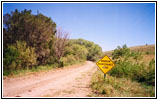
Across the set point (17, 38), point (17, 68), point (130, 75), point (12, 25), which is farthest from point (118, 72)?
point (12, 25)

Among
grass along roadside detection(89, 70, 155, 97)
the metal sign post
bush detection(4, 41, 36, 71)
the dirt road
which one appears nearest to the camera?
the dirt road

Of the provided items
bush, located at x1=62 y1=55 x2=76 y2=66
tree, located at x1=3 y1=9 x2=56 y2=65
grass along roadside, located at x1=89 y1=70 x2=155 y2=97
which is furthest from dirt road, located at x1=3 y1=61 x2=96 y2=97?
bush, located at x1=62 y1=55 x2=76 y2=66

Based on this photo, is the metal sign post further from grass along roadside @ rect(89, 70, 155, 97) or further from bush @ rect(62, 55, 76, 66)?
bush @ rect(62, 55, 76, 66)

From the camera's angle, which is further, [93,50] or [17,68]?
[93,50]

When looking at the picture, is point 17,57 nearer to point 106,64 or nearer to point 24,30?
point 24,30

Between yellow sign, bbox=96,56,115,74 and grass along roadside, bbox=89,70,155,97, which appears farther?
yellow sign, bbox=96,56,115,74

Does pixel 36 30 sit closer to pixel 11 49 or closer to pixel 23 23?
pixel 23 23

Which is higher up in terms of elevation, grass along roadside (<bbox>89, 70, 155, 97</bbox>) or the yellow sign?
the yellow sign

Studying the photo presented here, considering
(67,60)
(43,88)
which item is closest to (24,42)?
(43,88)

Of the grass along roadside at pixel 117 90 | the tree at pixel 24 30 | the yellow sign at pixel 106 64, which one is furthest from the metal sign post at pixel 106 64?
the tree at pixel 24 30

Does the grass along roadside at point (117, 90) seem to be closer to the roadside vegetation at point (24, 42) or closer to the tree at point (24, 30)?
the roadside vegetation at point (24, 42)

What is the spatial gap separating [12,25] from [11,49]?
12.3 ft

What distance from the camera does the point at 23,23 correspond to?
556 inches

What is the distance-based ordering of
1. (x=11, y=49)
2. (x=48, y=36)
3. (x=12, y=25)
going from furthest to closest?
(x=48, y=36)
(x=12, y=25)
(x=11, y=49)
